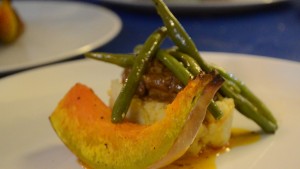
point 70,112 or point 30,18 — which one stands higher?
point 70,112

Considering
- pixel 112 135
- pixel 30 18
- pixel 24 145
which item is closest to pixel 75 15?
pixel 30 18

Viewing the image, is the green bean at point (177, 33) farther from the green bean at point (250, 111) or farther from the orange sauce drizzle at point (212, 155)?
the orange sauce drizzle at point (212, 155)

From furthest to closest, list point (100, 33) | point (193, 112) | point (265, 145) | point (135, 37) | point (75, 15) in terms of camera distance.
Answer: point (75, 15)
point (135, 37)
point (100, 33)
point (265, 145)
point (193, 112)

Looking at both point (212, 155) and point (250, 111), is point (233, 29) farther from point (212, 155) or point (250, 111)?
point (212, 155)

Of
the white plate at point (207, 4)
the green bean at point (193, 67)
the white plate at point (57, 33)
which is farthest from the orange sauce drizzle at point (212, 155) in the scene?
the white plate at point (207, 4)

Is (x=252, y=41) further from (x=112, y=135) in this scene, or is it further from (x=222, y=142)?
(x=112, y=135)

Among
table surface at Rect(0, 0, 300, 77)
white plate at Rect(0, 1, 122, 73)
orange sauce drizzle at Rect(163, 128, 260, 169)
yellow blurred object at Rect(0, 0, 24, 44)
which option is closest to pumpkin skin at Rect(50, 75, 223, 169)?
orange sauce drizzle at Rect(163, 128, 260, 169)

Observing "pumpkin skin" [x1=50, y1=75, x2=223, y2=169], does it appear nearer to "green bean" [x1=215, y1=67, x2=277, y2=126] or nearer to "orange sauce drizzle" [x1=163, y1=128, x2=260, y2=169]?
"orange sauce drizzle" [x1=163, y1=128, x2=260, y2=169]
